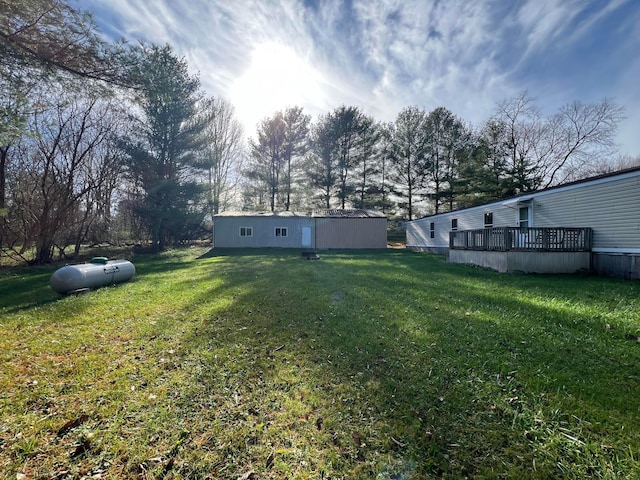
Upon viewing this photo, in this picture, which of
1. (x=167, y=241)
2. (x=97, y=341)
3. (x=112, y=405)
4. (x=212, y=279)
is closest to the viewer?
(x=112, y=405)

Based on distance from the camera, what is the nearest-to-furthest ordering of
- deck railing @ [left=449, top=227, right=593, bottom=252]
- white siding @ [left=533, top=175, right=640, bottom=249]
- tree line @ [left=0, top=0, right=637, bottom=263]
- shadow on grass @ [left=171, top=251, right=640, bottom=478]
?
shadow on grass @ [left=171, top=251, right=640, bottom=478] → tree line @ [left=0, top=0, right=637, bottom=263] → white siding @ [left=533, top=175, right=640, bottom=249] → deck railing @ [left=449, top=227, right=593, bottom=252]

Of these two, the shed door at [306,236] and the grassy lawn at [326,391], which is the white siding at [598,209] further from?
the shed door at [306,236]

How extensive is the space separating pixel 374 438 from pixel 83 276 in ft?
26.3

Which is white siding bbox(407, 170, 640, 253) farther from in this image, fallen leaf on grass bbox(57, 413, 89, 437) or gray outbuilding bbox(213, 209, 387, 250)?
fallen leaf on grass bbox(57, 413, 89, 437)

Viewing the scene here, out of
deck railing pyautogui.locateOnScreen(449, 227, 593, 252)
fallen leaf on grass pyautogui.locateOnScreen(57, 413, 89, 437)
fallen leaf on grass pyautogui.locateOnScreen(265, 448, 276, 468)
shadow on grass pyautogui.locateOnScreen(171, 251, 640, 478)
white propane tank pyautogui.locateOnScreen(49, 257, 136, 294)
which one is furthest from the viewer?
deck railing pyautogui.locateOnScreen(449, 227, 593, 252)

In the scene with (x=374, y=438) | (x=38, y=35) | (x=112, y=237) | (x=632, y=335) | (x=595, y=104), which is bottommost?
(x=374, y=438)

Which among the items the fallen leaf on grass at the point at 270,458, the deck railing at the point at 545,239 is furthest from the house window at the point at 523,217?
the fallen leaf on grass at the point at 270,458

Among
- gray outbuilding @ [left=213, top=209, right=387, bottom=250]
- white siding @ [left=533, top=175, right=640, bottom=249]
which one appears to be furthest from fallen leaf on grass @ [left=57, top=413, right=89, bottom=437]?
gray outbuilding @ [left=213, top=209, right=387, bottom=250]

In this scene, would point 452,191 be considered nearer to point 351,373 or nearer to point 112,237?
point 351,373

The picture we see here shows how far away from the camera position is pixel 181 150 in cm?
2022

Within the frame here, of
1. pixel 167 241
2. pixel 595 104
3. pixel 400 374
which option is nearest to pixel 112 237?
pixel 167 241

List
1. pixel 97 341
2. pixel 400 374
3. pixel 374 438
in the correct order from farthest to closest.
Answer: pixel 97 341, pixel 400 374, pixel 374 438

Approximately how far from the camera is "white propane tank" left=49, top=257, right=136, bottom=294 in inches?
260

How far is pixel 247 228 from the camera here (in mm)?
20438
